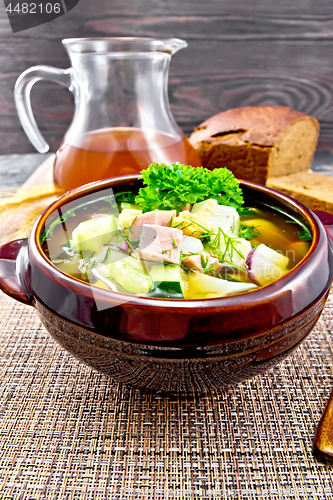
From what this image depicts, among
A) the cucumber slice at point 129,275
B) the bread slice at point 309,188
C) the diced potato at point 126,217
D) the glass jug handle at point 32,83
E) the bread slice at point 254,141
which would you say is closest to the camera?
the cucumber slice at point 129,275

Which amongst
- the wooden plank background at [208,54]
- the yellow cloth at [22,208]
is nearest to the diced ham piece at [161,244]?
the yellow cloth at [22,208]

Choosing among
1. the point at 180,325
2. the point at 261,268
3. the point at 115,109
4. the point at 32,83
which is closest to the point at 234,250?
the point at 261,268

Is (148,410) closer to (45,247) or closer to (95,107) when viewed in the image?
(45,247)

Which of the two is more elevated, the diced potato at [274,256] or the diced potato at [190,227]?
the diced potato at [190,227]

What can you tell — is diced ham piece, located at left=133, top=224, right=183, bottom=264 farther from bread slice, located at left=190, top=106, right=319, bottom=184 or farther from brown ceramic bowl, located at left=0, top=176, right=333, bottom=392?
bread slice, located at left=190, top=106, right=319, bottom=184

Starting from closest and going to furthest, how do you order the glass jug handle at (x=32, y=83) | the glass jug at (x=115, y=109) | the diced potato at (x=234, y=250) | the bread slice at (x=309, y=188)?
1. the diced potato at (x=234, y=250)
2. the glass jug at (x=115, y=109)
3. the glass jug handle at (x=32, y=83)
4. the bread slice at (x=309, y=188)

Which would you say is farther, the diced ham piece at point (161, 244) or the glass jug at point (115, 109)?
the glass jug at point (115, 109)

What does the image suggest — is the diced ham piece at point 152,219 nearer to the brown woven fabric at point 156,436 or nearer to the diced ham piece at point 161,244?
the diced ham piece at point 161,244
